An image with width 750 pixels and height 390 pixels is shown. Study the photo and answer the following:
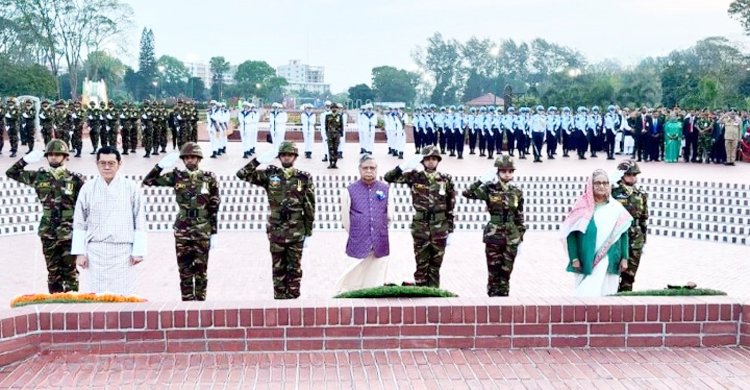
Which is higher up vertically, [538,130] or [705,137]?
[538,130]

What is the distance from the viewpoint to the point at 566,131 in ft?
73.5

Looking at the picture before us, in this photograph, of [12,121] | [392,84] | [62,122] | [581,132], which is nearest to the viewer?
[12,121]

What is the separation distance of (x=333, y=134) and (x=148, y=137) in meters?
5.59

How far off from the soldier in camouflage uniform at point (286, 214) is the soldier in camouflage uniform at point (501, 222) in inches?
61.6

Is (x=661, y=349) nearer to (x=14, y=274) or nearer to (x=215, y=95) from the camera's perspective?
(x=14, y=274)

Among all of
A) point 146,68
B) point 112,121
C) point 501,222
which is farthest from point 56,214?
point 146,68

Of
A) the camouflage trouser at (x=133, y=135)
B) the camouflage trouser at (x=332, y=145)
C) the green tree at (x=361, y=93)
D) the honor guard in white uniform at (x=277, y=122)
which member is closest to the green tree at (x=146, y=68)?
the green tree at (x=361, y=93)

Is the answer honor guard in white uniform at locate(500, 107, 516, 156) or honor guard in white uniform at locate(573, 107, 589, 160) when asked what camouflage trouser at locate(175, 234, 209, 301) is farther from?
honor guard in white uniform at locate(573, 107, 589, 160)

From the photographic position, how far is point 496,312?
15.2 ft

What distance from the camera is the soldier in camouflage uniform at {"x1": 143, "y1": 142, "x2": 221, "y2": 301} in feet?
23.3

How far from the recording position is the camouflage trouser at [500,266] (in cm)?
727

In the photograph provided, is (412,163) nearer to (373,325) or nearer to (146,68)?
(373,325)

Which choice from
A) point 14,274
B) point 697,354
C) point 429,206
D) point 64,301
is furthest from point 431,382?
point 14,274

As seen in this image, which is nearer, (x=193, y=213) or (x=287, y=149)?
(x=193, y=213)
